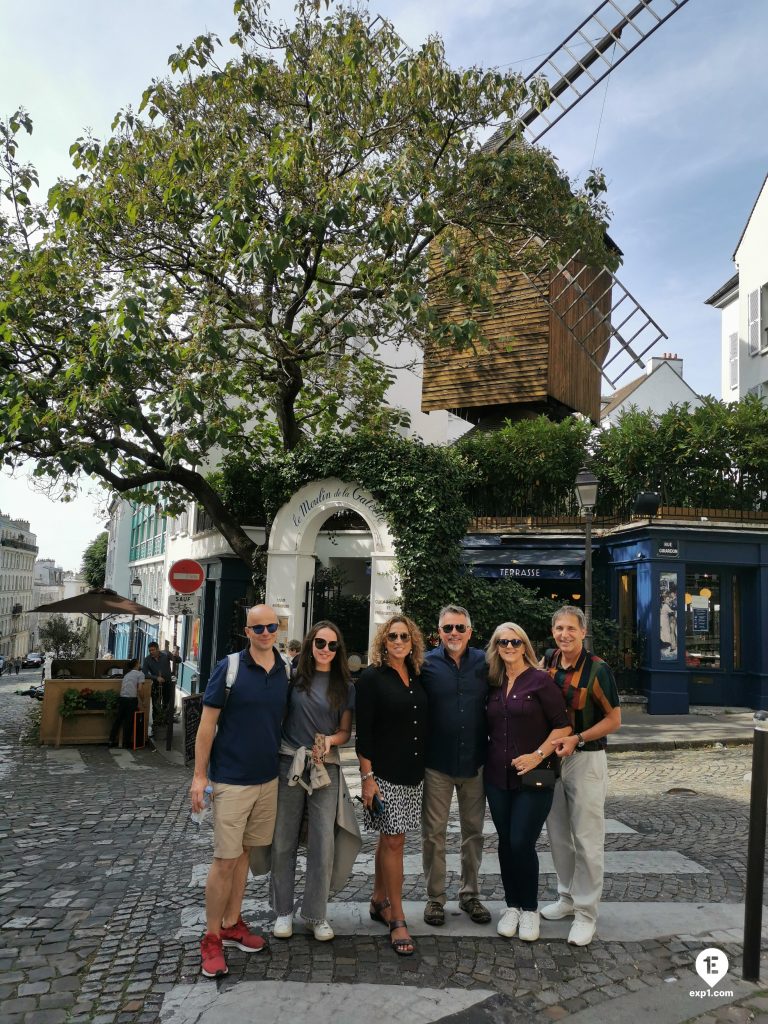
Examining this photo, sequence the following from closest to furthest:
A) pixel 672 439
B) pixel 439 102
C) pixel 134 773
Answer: pixel 134 773, pixel 439 102, pixel 672 439

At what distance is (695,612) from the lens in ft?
51.2

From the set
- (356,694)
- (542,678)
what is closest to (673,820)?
(542,678)

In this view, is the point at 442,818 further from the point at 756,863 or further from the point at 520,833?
the point at 756,863

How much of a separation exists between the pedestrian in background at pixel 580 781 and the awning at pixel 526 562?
40.9ft

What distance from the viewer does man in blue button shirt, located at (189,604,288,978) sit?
4.20 m

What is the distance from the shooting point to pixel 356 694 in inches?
179

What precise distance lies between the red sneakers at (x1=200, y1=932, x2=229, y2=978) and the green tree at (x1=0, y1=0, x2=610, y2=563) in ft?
26.8

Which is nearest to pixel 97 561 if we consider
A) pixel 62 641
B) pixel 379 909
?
pixel 62 641

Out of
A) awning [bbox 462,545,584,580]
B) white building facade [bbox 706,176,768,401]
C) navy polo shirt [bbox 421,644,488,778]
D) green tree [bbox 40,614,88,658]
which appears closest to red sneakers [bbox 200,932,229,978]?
navy polo shirt [bbox 421,644,488,778]

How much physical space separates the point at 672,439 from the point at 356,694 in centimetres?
1373

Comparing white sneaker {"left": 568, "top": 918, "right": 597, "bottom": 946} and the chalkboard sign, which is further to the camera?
the chalkboard sign

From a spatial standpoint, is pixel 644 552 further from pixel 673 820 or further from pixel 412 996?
pixel 412 996

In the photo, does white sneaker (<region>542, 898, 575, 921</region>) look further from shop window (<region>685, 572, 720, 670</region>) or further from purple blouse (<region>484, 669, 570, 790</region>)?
shop window (<region>685, 572, 720, 670</region>)

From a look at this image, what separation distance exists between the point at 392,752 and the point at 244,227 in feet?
29.5
